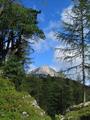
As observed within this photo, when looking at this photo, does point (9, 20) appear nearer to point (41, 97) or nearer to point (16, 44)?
point (16, 44)

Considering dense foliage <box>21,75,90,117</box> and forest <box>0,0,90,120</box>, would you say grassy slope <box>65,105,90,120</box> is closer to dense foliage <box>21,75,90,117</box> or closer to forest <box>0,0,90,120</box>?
forest <box>0,0,90,120</box>

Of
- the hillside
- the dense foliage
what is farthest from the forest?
the dense foliage

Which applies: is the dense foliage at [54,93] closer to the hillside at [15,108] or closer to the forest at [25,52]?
the forest at [25,52]

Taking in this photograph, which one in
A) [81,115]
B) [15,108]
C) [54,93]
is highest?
[15,108]

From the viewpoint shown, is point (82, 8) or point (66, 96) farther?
point (66, 96)

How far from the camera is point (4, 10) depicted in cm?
4028

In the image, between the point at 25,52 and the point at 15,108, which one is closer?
the point at 15,108

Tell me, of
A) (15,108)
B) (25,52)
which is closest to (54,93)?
(25,52)

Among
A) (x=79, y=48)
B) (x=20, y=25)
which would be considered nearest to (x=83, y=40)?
(x=79, y=48)

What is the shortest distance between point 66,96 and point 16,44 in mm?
59776

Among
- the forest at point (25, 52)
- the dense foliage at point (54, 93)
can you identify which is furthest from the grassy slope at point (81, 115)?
the dense foliage at point (54, 93)

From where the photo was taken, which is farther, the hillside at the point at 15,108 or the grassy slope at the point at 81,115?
the grassy slope at the point at 81,115

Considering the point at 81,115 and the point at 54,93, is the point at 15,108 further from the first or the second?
the point at 54,93

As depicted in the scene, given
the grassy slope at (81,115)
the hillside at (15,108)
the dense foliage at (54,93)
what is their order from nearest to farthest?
the hillside at (15,108) → the grassy slope at (81,115) → the dense foliage at (54,93)
